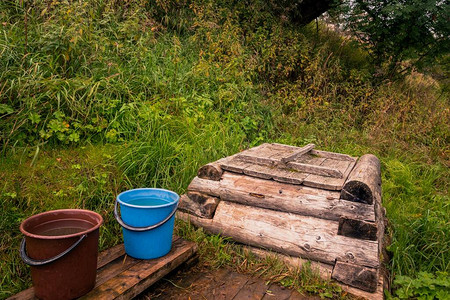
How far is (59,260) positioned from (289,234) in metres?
1.84

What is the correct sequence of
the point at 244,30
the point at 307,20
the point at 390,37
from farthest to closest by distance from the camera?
the point at 307,20, the point at 244,30, the point at 390,37

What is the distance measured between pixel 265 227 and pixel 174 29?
18.2 ft

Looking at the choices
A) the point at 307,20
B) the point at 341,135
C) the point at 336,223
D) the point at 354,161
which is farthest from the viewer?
the point at 307,20

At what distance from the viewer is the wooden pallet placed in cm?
236

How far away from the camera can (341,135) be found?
20.2 feet

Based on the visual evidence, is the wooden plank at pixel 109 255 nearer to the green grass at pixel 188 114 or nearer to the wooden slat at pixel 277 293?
the green grass at pixel 188 114

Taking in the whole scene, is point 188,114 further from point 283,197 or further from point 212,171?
point 283,197

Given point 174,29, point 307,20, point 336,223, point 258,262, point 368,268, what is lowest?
point 258,262

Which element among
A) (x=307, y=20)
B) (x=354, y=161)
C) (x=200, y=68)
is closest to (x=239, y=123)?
(x=200, y=68)

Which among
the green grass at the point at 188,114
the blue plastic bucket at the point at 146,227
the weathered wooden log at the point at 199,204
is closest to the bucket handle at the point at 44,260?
the blue plastic bucket at the point at 146,227

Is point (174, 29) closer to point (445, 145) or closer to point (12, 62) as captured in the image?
point (12, 62)

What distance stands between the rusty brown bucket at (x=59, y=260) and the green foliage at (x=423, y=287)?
241cm

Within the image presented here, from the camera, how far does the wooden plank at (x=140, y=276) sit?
236 cm

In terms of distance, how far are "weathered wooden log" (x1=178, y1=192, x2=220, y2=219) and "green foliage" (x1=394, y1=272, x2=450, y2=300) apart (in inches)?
68.1
